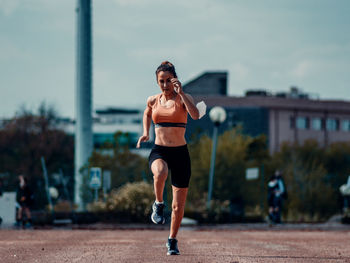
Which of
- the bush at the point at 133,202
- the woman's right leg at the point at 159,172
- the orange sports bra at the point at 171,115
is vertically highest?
the orange sports bra at the point at 171,115

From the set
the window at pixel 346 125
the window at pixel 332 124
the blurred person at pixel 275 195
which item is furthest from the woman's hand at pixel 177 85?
the window at pixel 346 125

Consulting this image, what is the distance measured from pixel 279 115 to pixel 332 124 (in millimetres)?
8559

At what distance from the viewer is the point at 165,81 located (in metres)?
7.86

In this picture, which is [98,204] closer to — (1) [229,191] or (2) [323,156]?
(1) [229,191]

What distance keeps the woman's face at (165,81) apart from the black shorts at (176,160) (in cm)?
69

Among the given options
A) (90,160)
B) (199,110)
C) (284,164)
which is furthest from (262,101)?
(199,110)

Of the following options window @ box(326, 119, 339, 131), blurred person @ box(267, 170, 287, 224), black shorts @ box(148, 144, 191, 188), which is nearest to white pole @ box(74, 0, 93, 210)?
blurred person @ box(267, 170, 287, 224)

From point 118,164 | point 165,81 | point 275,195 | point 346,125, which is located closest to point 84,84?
point 118,164

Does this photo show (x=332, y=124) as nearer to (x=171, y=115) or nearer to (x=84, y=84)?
(x=84, y=84)

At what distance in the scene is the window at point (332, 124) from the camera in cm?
6469

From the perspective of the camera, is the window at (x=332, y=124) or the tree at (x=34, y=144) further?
the window at (x=332, y=124)

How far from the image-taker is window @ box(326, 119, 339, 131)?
6469 cm

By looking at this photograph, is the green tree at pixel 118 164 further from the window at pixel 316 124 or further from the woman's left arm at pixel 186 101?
the window at pixel 316 124

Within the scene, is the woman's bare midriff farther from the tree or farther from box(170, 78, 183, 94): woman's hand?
the tree
